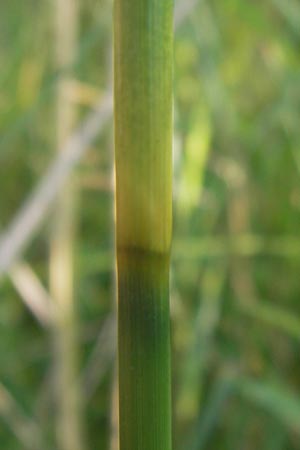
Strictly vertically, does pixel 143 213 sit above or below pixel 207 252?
above

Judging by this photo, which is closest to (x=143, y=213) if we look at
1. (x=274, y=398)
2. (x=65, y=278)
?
(x=274, y=398)

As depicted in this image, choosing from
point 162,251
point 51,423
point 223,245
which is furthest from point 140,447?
point 51,423

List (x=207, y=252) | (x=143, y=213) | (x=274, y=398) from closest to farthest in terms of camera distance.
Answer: (x=143, y=213) < (x=274, y=398) < (x=207, y=252)

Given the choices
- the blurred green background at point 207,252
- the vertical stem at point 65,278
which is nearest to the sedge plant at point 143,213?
the blurred green background at point 207,252

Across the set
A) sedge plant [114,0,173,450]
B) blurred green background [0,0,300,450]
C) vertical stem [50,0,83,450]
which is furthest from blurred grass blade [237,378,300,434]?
sedge plant [114,0,173,450]

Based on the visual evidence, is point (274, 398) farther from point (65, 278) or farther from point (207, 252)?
point (65, 278)

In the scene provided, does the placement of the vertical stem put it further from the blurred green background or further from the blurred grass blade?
the blurred grass blade

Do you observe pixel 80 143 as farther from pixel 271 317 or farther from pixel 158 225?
pixel 158 225
